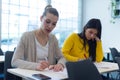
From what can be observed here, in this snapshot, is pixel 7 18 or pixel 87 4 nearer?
pixel 7 18

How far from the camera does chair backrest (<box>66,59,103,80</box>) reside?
160 cm

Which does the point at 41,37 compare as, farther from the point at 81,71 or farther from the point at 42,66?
the point at 81,71

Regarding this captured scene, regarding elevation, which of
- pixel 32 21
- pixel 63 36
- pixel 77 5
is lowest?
pixel 63 36

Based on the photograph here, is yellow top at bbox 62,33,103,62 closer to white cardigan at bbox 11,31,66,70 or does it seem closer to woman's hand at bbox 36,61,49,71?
white cardigan at bbox 11,31,66,70

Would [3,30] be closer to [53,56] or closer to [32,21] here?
[32,21]

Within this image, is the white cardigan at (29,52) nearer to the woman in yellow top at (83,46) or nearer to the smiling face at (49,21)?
the smiling face at (49,21)

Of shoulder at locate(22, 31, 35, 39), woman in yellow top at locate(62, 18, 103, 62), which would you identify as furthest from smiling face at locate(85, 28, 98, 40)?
shoulder at locate(22, 31, 35, 39)

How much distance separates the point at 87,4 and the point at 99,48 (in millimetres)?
3763

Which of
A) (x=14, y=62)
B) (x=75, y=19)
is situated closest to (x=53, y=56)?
(x=14, y=62)

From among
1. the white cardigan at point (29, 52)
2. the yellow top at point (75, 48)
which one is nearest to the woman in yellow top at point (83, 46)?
the yellow top at point (75, 48)

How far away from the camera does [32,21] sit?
5496mm

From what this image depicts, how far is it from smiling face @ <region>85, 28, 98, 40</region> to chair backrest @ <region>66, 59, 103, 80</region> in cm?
88

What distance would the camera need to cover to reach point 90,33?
2678 millimetres

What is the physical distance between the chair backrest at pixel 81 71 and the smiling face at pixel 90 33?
0.88m
